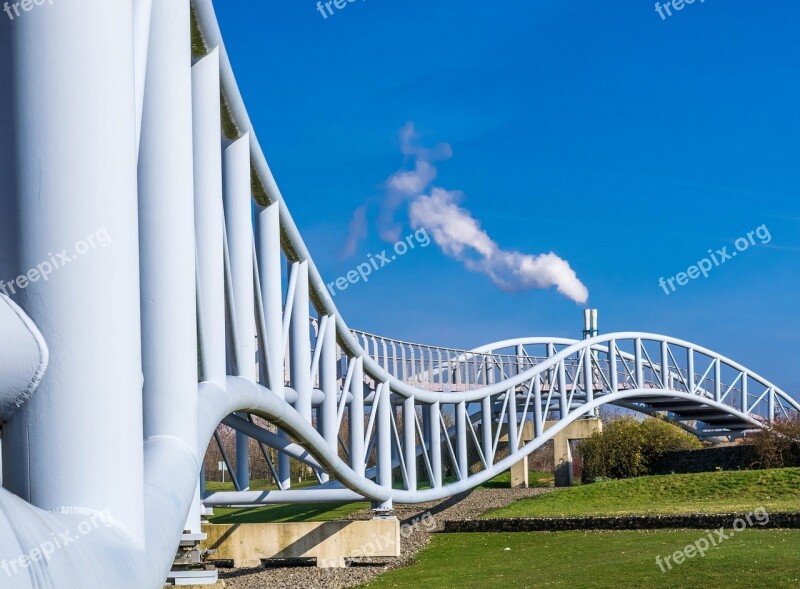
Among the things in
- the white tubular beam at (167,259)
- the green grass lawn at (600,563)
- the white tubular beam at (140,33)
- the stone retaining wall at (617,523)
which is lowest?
the green grass lawn at (600,563)

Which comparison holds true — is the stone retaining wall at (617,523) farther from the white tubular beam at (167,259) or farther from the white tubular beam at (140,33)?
the white tubular beam at (140,33)

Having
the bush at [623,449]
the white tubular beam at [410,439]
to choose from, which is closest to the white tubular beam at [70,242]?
the white tubular beam at [410,439]

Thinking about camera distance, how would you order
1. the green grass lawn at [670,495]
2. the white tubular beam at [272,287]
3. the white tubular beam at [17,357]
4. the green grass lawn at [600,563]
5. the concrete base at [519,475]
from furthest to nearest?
the concrete base at [519,475]
the green grass lawn at [670,495]
the green grass lawn at [600,563]
the white tubular beam at [272,287]
the white tubular beam at [17,357]

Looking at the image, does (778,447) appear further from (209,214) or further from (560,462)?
(209,214)

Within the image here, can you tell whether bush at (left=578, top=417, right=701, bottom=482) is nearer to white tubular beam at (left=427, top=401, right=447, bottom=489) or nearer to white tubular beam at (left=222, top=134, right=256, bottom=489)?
white tubular beam at (left=427, top=401, right=447, bottom=489)

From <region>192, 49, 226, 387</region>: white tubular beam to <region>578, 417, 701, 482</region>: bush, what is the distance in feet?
106

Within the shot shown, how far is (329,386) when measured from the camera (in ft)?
53.3

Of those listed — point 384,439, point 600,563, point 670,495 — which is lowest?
point 600,563

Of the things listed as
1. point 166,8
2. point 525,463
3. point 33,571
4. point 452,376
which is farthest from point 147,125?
point 525,463

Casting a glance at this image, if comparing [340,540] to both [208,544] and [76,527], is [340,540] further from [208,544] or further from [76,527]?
[76,527]

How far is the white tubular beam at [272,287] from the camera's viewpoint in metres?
10.4

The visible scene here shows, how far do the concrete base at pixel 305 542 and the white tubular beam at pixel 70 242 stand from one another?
18.0 metres

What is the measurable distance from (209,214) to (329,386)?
32.6ft

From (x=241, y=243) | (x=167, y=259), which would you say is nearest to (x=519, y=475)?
(x=241, y=243)
